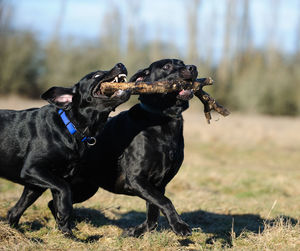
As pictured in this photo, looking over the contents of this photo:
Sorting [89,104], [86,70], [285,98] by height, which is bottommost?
[285,98]

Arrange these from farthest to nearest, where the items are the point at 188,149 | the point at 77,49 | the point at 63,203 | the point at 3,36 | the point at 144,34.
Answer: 1. the point at 144,34
2. the point at 77,49
3. the point at 3,36
4. the point at 188,149
5. the point at 63,203

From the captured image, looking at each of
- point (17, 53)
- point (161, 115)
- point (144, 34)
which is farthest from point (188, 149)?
point (144, 34)

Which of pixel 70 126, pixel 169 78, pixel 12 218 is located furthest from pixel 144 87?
pixel 12 218

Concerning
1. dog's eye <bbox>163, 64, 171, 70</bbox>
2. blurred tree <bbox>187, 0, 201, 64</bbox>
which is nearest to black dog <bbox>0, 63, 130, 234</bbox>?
dog's eye <bbox>163, 64, 171, 70</bbox>

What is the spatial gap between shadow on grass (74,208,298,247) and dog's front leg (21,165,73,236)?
3.02ft

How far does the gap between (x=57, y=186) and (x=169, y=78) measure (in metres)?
1.94

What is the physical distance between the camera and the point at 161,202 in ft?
15.2

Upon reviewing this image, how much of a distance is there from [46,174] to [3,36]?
91.0ft

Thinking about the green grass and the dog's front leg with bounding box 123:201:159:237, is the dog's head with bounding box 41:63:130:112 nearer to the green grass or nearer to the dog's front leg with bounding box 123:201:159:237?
the dog's front leg with bounding box 123:201:159:237

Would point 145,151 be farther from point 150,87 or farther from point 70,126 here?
point 70,126

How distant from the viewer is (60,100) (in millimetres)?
5125

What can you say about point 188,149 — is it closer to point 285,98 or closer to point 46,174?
point 46,174

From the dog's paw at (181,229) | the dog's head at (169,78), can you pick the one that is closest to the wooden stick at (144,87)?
the dog's head at (169,78)

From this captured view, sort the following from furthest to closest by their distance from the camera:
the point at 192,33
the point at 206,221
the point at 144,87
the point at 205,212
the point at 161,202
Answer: the point at 192,33 → the point at 205,212 → the point at 206,221 → the point at 144,87 → the point at 161,202
